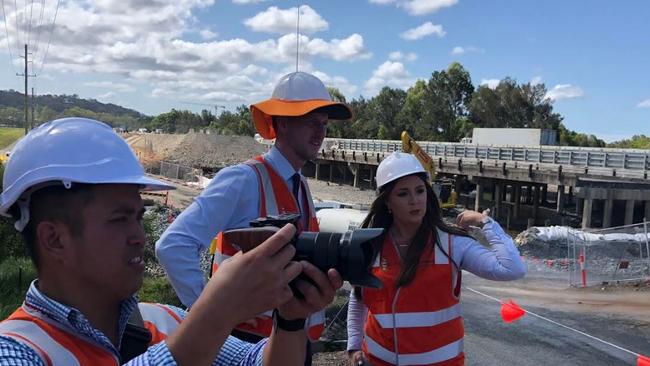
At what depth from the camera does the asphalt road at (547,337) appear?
24.8 ft

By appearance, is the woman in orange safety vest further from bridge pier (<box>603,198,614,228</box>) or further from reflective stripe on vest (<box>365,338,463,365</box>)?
bridge pier (<box>603,198,614,228</box>)

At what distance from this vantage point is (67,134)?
138 centimetres

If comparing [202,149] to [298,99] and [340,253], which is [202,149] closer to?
[298,99]

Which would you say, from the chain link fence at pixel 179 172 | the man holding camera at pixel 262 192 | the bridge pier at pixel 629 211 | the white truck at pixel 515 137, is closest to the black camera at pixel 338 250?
the man holding camera at pixel 262 192

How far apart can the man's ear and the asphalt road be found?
6.74m

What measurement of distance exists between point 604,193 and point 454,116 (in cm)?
4746

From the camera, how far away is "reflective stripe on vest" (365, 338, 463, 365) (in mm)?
2867

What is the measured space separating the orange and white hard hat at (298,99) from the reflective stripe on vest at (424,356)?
1.36 m

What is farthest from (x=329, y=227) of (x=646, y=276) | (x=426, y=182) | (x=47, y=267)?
(x=47, y=267)

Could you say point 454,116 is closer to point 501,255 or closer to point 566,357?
point 566,357

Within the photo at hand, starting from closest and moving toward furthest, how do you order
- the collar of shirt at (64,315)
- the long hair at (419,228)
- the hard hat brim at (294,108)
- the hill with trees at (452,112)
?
1. the collar of shirt at (64,315)
2. the hard hat brim at (294,108)
3. the long hair at (419,228)
4. the hill with trees at (452,112)

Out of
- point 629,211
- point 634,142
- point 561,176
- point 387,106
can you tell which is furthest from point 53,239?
point 634,142

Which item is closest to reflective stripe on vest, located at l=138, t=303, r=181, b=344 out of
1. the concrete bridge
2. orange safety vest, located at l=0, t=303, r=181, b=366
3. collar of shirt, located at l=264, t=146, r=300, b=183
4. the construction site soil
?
orange safety vest, located at l=0, t=303, r=181, b=366

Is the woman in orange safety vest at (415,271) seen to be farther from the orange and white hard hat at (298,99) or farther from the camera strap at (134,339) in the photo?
the camera strap at (134,339)
